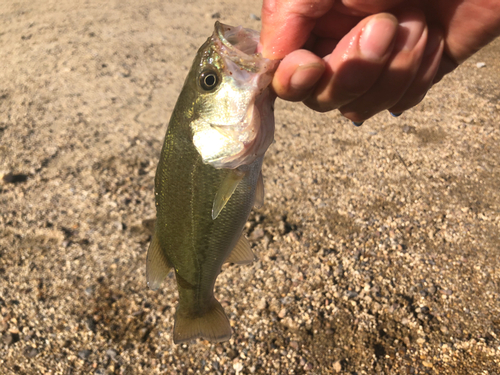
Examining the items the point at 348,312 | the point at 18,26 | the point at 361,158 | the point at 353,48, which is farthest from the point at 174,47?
the point at 353,48

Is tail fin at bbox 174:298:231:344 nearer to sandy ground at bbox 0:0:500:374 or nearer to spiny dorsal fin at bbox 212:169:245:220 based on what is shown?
sandy ground at bbox 0:0:500:374

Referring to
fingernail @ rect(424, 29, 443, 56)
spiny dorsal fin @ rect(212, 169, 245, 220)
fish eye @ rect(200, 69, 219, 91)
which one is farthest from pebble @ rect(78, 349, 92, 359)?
fingernail @ rect(424, 29, 443, 56)

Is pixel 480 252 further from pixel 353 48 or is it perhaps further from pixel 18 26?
pixel 18 26

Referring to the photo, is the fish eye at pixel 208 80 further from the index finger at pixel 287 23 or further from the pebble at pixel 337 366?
the pebble at pixel 337 366

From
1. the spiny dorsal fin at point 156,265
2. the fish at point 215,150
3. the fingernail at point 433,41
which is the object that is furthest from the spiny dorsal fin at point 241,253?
the fingernail at point 433,41

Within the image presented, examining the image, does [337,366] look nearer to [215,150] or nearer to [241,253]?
[241,253]

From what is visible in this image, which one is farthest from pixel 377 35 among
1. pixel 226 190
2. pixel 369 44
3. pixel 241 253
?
pixel 241 253
